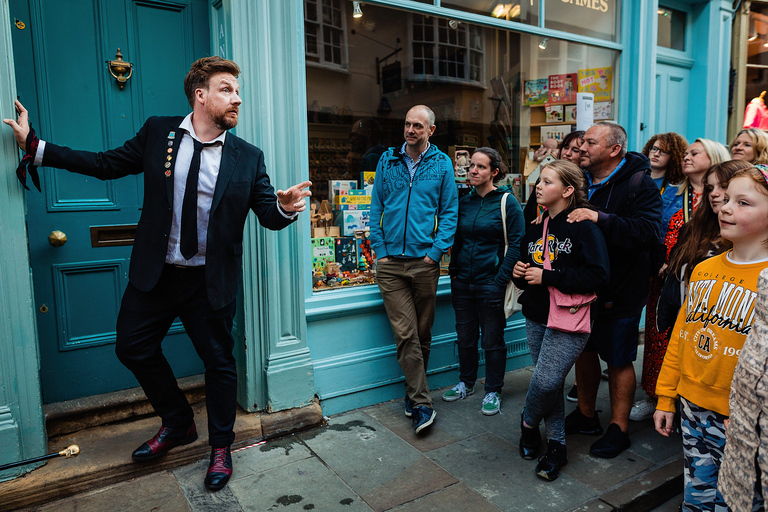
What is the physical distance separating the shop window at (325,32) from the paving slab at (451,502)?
10.1 feet

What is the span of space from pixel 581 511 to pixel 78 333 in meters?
3.12

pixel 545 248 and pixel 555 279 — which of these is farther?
pixel 545 248

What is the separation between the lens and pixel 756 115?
276 inches

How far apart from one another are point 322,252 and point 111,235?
147cm

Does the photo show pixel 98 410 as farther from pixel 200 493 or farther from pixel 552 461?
pixel 552 461

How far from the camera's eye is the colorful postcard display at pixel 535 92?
5500 millimetres

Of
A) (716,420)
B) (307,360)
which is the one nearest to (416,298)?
(307,360)

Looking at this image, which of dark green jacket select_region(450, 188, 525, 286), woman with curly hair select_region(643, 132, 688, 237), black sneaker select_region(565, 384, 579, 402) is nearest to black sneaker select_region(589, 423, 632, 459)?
black sneaker select_region(565, 384, 579, 402)

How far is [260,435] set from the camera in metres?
3.52

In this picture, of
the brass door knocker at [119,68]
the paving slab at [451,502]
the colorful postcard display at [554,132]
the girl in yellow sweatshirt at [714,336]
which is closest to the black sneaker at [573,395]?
the paving slab at [451,502]

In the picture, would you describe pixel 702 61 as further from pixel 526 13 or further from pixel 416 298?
pixel 416 298

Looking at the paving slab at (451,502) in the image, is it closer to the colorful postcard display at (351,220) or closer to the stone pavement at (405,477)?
the stone pavement at (405,477)

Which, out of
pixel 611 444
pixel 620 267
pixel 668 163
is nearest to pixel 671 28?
pixel 668 163

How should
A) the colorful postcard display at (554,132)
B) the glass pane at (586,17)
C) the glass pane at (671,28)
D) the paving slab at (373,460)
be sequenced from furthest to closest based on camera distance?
the glass pane at (671,28), the colorful postcard display at (554,132), the glass pane at (586,17), the paving slab at (373,460)
